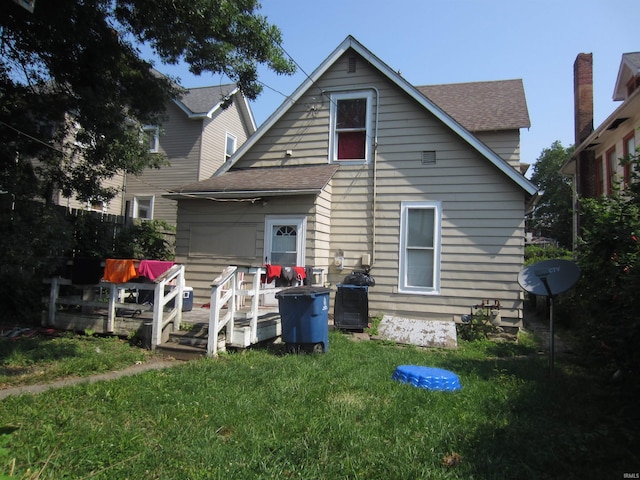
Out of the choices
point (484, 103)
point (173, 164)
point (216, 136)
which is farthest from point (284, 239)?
point (216, 136)

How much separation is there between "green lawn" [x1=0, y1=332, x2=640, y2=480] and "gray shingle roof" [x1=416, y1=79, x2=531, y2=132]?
8116 millimetres

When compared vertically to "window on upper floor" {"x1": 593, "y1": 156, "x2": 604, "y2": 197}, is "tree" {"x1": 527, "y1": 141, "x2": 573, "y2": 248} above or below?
above

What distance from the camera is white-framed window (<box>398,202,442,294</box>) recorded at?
9969 mm

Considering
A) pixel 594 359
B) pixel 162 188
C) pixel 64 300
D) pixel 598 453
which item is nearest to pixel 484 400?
pixel 598 453

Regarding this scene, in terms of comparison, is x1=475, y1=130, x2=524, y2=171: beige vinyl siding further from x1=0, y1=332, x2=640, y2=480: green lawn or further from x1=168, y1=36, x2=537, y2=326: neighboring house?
x1=0, y1=332, x2=640, y2=480: green lawn

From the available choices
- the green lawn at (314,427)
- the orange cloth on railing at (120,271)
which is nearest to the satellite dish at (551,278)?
the green lawn at (314,427)

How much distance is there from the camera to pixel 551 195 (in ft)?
145

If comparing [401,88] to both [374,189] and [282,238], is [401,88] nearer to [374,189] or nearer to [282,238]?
[374,189]

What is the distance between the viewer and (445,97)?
555 inches

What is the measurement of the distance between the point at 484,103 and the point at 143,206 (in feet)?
48.1

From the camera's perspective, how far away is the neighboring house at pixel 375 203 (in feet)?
31.3

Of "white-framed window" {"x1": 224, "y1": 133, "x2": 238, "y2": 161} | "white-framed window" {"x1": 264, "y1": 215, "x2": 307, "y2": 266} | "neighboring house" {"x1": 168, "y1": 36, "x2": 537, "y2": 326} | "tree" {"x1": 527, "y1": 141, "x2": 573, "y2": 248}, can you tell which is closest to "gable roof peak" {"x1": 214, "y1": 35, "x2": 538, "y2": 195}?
"neighboring house" {"x1": 168, "y1": 36, "x2": 537, "y2": 326}

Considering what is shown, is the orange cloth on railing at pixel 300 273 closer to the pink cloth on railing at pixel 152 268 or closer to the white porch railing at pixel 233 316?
the white porch railing at pixel 233 316

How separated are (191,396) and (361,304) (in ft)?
16.4
